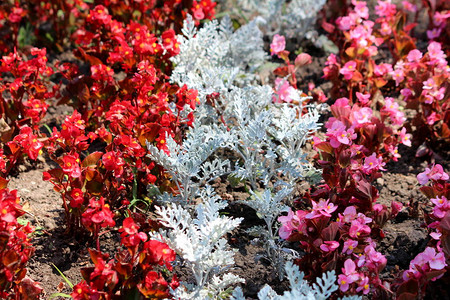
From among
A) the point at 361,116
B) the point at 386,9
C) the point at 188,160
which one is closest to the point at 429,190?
the point at 361,116

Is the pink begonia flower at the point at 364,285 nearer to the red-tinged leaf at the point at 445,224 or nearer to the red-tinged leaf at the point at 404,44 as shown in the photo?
the red-tinged leaf at the point at 445,224

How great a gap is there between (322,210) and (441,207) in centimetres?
55

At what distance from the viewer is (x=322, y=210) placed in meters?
2.52

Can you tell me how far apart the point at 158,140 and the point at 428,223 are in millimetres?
1408

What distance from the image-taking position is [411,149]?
A: 3664 mm

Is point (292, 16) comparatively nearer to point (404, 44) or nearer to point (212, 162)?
point (404, 44)

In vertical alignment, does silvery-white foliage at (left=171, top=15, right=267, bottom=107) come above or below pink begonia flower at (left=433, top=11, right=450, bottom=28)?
below

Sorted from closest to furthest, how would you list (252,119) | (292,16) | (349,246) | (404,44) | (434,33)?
(349,246), (252,119), (404,44), (434,33), (292,16)

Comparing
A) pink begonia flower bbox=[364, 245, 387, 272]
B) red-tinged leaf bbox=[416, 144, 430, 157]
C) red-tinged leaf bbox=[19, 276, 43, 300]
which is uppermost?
pink begonia flower bbox=[364, 245, 387, 272]

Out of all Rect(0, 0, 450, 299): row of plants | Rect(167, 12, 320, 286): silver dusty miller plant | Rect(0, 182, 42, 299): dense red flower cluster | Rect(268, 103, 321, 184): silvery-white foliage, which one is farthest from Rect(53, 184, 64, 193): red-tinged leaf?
Rect(268, 103, 321, 184): silvery-white foliage

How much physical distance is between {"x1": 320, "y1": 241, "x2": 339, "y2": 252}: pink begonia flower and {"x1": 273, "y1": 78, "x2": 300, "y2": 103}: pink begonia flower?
124 cm

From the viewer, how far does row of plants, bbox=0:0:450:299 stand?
2.34 meters

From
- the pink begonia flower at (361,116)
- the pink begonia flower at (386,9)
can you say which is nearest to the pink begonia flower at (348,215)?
the pink begonia flower at (361,116)

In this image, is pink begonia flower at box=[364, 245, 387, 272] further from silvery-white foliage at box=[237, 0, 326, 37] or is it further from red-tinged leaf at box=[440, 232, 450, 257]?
silvery-white foliage at box=[237, 0, 326, 37]
